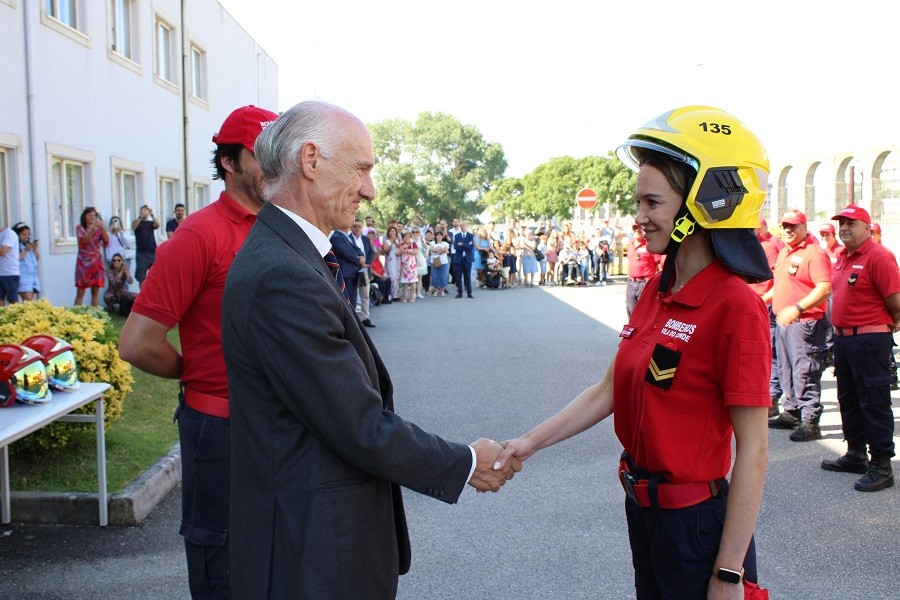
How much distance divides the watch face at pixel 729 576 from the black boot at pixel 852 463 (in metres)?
5.01

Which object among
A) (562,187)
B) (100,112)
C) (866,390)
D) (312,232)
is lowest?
(866,390)

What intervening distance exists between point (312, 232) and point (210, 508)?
1.30 m

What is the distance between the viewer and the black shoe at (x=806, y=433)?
765 centimetres

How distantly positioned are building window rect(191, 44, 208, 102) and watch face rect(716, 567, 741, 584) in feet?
81.1

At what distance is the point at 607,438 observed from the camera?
7.62 m

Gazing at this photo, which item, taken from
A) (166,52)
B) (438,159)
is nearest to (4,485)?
(166,52)

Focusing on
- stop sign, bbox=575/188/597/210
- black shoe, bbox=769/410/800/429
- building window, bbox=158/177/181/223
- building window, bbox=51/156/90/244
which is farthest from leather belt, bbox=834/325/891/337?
stop sign, bbox=575/188/597/210

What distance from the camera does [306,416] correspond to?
6.79ft

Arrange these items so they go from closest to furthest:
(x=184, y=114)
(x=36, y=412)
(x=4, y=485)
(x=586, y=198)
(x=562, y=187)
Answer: (x=36, y=412) → (x=4, y=485) → (x=184, y=114) → (x=586, y=198) → (x=562, y=187)

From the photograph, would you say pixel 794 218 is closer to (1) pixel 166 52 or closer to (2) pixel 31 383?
(2) pixel 31 383

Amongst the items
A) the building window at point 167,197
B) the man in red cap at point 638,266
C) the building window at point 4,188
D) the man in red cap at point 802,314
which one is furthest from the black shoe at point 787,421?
the building window at point 167,197

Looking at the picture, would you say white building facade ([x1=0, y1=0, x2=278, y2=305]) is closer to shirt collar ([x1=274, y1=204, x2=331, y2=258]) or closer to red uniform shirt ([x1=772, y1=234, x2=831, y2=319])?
red uniform shirt ([x1=772, y1=234, x2=831, y2=319])

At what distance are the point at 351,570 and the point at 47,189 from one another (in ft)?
47.7

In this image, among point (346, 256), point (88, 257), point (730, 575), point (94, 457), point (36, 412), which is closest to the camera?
point (730, 575)
